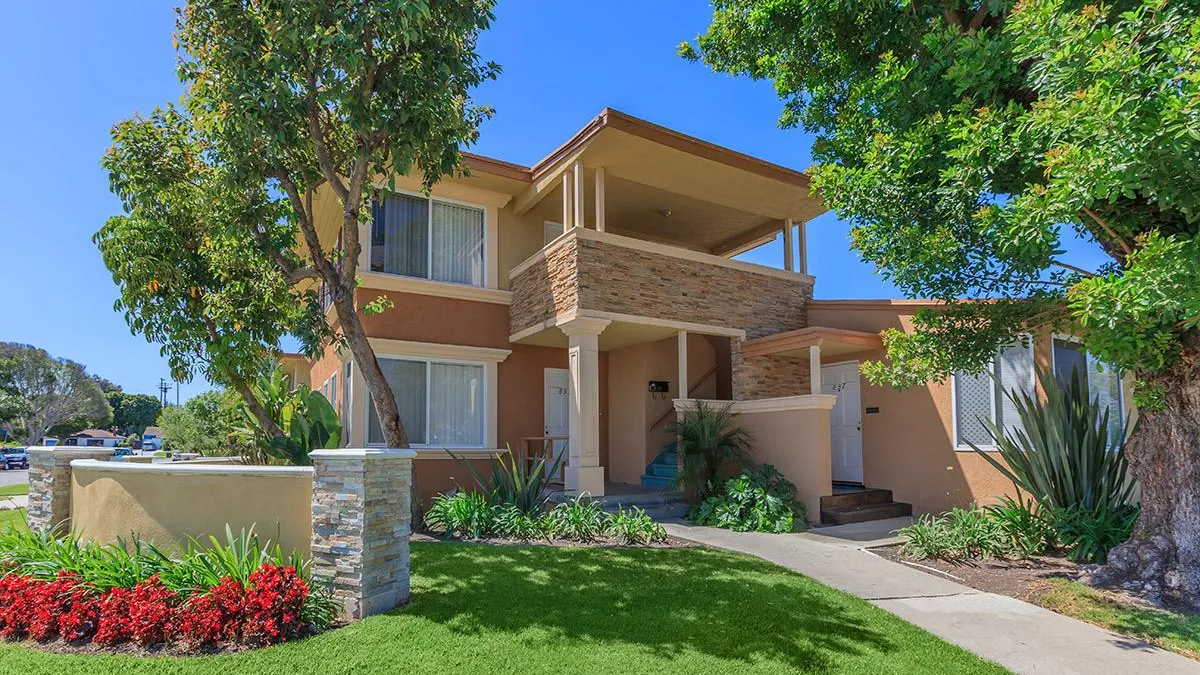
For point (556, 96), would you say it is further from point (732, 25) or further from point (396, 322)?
point (396, 322)

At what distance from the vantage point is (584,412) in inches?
454

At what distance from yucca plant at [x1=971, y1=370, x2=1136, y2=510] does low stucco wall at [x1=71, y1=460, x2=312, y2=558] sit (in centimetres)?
858

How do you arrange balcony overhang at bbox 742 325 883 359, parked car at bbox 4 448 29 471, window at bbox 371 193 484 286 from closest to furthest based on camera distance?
balcony overhang at bbox 742 325 883 359
window at bbox 371 193 484 286
parked car at bbox 4 448 29 471

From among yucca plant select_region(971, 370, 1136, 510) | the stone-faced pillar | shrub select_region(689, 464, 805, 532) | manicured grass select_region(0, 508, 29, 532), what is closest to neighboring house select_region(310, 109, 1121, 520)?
shrub select_region(689, 464, 805, 532)

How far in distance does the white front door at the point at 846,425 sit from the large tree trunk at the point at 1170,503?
588cm

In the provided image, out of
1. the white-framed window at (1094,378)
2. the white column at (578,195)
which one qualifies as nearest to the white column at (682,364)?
the white column at (578,195)

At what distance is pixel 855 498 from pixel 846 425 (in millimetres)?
2093

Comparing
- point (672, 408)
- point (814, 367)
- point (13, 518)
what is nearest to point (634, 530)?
point (814, 367)

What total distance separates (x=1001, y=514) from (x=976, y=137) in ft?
17.4

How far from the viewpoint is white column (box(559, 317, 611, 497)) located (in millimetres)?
11469

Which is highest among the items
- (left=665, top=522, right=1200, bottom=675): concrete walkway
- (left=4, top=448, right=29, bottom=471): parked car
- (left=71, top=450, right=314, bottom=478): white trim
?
(left=71, top=450, right=314, bottom=478): white trim

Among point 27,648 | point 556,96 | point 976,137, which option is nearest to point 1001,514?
point 976,137

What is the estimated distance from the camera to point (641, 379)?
14.8 meters

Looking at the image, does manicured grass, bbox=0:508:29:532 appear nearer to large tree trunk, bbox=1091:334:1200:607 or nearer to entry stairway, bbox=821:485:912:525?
entry stairway, bbox=821:485:912:525
